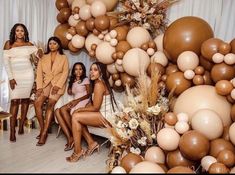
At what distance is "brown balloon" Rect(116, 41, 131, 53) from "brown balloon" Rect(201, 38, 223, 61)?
905 mm

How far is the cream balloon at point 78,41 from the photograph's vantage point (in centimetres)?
428

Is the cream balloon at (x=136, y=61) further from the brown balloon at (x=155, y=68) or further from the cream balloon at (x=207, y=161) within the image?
the cream balloon at (x=207, y=161)

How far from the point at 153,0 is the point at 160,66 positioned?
796mm

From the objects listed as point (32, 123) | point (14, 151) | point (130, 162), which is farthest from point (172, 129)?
point (32, 123)

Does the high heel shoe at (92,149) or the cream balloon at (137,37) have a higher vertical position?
the cream balloon at (137,37)

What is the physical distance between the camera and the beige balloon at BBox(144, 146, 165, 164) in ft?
9.60

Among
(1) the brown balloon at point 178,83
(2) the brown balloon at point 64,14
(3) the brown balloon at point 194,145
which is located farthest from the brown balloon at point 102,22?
(3) the brown balloon at point 194,145

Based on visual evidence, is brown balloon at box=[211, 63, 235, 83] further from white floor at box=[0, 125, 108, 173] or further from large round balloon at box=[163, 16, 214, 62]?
white floor at box=[0, 125, 108, 173]

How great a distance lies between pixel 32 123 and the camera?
185 inches

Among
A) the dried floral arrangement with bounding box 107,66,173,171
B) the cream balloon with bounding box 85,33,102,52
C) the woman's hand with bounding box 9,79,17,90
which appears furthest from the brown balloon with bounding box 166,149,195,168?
the woman's hand with bounding box 9,79,17,90

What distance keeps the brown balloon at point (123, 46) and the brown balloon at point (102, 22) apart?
0.89 ft

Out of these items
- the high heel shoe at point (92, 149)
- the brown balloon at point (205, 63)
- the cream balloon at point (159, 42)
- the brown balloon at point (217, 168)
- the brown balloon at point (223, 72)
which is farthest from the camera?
the high heel shoe at point (92, 149)

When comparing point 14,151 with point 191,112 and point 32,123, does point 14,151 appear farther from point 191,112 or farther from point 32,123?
point 191,112

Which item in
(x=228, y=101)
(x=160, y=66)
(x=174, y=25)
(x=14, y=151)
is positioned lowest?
(x=14, y=151)
